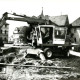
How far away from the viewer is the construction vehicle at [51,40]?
1102 centimetres

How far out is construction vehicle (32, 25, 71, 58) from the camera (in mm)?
11023

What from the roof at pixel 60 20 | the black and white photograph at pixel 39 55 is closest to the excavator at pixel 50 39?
the black and white photograph at pixel 39 55

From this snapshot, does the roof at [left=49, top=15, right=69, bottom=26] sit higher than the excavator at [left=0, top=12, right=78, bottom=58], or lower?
higher

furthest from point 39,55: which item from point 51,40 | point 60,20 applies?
point 60,20

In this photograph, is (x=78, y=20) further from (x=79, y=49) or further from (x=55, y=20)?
(x=79, y=49)

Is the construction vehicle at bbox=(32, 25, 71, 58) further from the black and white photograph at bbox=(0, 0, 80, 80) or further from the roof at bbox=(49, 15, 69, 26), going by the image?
the roof at bbox=(49, 15, 69, 26)

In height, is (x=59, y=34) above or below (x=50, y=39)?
above

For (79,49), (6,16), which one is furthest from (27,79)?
(79,49)

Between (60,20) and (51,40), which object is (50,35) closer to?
(51,40)

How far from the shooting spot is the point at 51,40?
37.7 feet

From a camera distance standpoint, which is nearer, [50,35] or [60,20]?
[50,35]

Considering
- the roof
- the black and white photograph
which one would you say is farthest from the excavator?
the roof

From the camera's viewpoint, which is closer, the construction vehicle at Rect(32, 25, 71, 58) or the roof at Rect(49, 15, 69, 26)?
the construction vehicle at Rect(32, 25, 71, 58)

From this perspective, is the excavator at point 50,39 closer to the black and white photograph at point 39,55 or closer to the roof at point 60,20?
the black and white photograph at point 39,55
